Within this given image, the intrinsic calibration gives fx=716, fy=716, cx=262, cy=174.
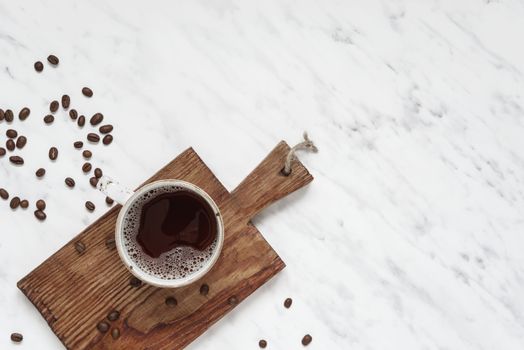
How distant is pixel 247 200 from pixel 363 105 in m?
0.31

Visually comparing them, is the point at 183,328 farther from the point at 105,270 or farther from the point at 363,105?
the point at 363,105

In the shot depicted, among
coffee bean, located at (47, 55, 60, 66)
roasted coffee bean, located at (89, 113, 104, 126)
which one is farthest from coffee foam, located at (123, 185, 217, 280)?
coffee bean, located at (47, 55, 60, 66)

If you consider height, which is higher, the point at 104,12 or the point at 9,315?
the point at 104,12

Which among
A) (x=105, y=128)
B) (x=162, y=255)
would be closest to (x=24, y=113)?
(x=105, y=128)

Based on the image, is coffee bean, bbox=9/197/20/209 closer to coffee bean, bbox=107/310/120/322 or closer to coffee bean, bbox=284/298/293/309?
coffee bean, bbox=107/310/120/322

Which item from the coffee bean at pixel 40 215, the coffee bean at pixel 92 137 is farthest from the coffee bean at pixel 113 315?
the coffee bean at pixel 92 137

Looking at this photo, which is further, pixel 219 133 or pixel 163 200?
pixel 219 133

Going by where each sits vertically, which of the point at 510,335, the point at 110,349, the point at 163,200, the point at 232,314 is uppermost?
the point at 510,335

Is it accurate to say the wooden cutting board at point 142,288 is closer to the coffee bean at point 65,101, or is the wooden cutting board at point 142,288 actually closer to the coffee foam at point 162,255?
the coffee foam at point 162,255

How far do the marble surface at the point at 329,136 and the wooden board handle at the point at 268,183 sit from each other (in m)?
0.05

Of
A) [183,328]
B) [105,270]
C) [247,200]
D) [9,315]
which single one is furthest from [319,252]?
[9,315]

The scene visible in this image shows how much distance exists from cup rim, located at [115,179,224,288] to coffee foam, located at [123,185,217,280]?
13 millimetres

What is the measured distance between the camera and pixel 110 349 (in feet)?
4.25

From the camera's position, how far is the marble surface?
1.38 meters
